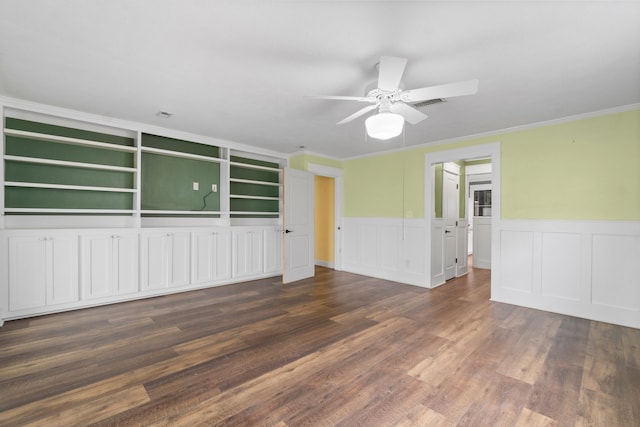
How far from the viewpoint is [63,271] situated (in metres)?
3.37

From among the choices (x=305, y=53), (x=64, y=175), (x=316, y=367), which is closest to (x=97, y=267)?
(x=64, y=175)

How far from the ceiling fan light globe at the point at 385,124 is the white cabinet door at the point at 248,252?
10.9 ft

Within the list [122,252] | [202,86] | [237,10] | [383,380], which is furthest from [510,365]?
[122,252]

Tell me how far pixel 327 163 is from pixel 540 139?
3481 mm

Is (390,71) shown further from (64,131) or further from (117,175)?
(64,131)

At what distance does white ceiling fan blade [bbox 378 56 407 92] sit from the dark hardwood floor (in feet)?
7.17

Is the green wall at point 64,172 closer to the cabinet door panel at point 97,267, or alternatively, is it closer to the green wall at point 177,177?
the green wall at point 177,177

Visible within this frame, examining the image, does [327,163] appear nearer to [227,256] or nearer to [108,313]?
[227,256]

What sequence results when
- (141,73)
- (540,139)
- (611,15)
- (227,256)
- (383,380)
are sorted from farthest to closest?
(227,256) < (540,139) < (141,73) < (383,380) < (611,15)

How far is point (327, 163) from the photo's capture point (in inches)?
232

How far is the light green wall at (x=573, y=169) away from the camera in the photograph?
3.19 m

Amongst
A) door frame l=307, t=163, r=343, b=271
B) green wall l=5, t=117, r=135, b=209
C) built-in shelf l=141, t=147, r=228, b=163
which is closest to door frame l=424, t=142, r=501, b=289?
door frame l=307, t=163, r=343, b=271

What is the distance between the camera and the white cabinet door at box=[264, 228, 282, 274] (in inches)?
209

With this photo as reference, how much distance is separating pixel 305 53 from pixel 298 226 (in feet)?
11.2
